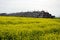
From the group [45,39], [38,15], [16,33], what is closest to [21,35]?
[16,33]

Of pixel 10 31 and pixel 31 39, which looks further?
pixel 10 31

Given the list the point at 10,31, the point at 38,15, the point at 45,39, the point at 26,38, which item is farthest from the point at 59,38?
the point at 38,15

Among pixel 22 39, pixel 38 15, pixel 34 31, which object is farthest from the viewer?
pixel 38 15

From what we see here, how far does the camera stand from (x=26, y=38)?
16984 mm

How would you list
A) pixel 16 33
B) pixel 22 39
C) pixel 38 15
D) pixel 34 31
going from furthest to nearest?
pixel 38 15 < pixel 34 31 < pixel 16 33 < pixel 22 39

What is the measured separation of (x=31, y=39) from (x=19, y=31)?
2391 mm

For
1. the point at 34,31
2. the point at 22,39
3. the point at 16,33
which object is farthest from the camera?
the point at 34,31

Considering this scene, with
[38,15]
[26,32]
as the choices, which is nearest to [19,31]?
[26,32]

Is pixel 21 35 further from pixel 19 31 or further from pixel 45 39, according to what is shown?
pixel 45 39

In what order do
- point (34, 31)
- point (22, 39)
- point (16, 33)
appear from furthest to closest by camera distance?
point (34, 31) → point (16, 33) → point (22, 39)

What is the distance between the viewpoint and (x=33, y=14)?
207ft

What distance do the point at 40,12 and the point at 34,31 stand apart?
137 feet

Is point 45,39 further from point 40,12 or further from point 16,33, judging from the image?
point 40,12

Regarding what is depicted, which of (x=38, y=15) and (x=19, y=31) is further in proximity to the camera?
(x=38, y=15)
